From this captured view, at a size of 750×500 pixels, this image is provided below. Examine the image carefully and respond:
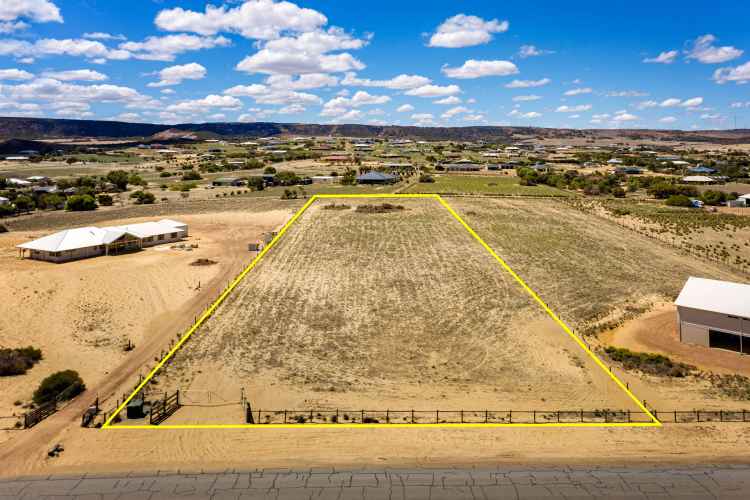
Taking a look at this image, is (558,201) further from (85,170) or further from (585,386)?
(85,170)

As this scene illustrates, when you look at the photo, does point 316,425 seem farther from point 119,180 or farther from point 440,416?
point 119,180

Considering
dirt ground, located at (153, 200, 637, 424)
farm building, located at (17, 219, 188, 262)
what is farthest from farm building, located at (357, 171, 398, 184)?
dirt ground, located at (153, 200, 637, 424)

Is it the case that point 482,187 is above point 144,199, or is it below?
below

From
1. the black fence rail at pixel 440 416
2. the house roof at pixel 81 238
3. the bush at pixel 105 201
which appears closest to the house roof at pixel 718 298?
the black fence rail at pixel 440 416

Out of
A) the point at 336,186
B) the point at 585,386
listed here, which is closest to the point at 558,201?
the point at 336,186

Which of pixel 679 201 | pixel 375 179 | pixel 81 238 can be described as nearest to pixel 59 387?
pixel 81 238

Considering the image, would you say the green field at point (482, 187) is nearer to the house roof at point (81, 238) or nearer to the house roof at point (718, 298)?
the house roof at point (81, 238)
